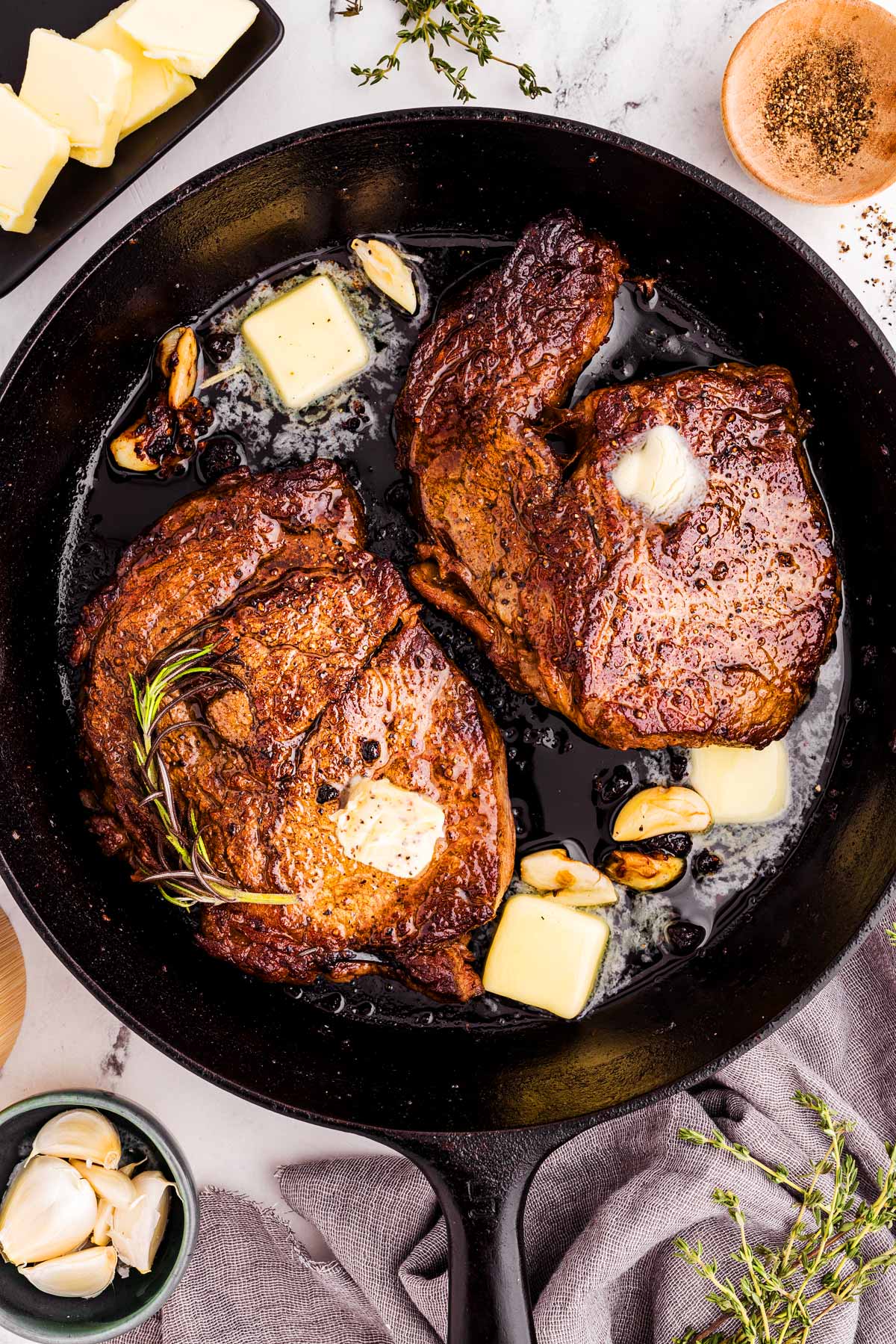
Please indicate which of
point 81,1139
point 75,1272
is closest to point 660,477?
point 81,1139

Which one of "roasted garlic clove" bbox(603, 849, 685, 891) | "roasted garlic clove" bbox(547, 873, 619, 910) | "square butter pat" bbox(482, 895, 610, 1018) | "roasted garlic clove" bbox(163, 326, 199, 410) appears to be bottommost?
"square butter pat" bbox(482, 895, 610, 1018)

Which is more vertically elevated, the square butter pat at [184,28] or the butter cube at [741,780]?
the square butter pat at [184,28]

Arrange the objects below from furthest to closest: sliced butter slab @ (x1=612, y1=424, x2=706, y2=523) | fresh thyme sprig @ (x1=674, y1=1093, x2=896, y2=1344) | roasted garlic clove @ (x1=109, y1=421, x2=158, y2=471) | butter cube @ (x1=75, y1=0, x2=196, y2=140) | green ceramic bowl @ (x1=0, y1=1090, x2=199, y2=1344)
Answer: roasted garlic clove @ (x1=109, y1=421, x2=158, y2=471) → green ceramic bowl @ (x1=0, y1=1090, x2=199, y2=1344) → butter cube @ (x1=75, y1=0, x2=196, y2=140) → fresh thyme sprig @ (x1=674, y1=1093, x2=896, y2=1344) → sliced butter slab @ (x1=612, y1=424, x2=706, y2=523)

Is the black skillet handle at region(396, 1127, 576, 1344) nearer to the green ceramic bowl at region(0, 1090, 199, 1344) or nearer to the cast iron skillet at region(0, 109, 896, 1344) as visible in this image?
the cast iron skillet at region(0, 109, 896, 1344)

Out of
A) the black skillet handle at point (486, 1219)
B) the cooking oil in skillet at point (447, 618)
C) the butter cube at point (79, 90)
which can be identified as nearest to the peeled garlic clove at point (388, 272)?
the cooking oil in skillet at point (447, 618)

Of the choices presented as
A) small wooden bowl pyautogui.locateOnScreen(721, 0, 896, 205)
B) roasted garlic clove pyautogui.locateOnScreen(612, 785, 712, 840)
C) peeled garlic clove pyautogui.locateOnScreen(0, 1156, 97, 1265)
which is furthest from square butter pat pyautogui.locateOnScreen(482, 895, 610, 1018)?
small wooden bowl pyautogui.locateOnScreen(721, 0, 896, 205)

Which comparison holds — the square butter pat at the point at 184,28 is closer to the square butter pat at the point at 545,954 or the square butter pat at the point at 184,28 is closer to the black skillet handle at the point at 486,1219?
the square butter pat at the point at 545,954

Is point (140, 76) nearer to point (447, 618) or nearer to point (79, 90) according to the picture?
point (79, 90)
